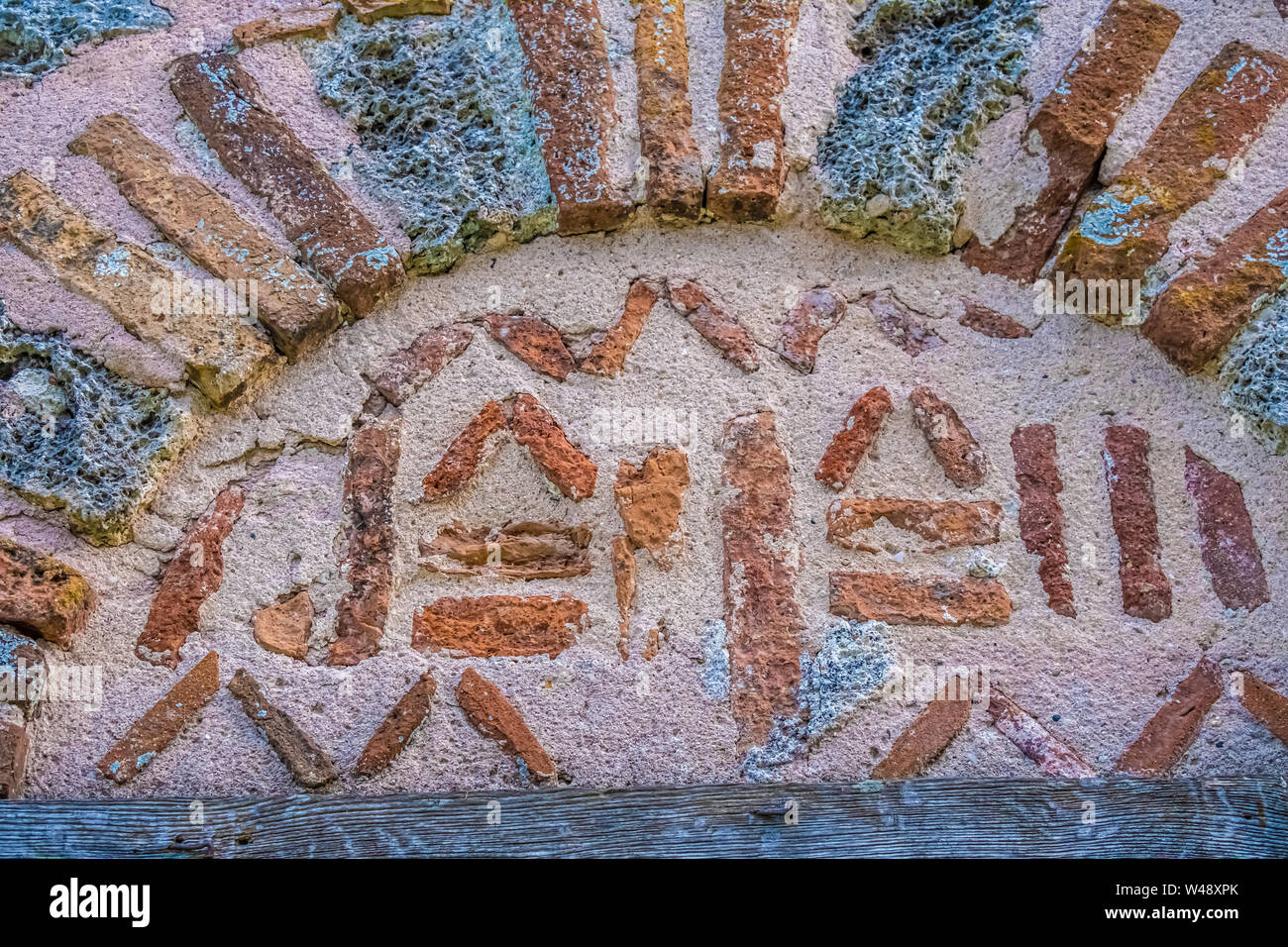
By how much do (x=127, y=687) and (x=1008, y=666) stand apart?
46.3 inches

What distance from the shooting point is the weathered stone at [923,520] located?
1.86m

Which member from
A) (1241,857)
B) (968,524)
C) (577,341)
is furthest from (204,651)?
(1241,857)

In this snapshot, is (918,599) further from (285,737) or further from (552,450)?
(285,737)

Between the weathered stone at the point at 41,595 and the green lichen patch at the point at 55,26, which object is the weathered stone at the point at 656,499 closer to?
the weathered stone at the point at 41,595

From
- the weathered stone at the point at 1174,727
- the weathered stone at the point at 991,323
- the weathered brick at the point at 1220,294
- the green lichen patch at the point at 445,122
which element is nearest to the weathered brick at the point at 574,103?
the green lichen patch at the point at 445,122

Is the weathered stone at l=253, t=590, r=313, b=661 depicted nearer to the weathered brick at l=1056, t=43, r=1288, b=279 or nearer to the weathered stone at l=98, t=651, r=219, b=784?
the weathered stone at l=98, t=651, r=219, b=784

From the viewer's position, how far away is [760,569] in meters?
1.83

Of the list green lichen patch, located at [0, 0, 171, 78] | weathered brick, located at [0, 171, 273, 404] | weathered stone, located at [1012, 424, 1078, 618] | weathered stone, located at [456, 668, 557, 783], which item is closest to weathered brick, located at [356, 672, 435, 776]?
weathered stone, located at [456, 668, 557, 783]

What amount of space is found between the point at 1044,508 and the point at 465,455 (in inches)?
32.9

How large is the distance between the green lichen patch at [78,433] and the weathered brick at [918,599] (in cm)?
97

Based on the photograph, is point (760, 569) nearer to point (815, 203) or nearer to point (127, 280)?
point (815, 203)

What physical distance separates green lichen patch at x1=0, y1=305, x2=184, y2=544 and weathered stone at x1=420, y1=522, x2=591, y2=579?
1.34 ft

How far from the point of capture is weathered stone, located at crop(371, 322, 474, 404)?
1974 mm

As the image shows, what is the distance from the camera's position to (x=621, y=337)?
6.59 ft
